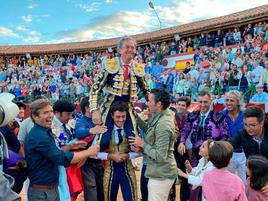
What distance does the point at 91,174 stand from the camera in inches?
133

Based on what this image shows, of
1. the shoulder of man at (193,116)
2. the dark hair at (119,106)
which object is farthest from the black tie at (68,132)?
the shoulder of man at (193,116)

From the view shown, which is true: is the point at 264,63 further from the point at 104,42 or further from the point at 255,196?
the point at 104,42

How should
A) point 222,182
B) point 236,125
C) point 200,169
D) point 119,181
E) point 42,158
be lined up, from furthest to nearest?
point 236,125, point 119,181, point 200,169, point 42,158, point 222,182

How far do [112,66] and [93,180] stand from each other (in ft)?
3.65

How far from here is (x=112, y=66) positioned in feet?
11.2

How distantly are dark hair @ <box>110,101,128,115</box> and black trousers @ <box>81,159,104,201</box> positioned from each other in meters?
0.59

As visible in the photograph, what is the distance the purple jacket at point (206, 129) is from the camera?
3537mm

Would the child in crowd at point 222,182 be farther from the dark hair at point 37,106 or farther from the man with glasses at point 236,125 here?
the dark hair at point 37,106

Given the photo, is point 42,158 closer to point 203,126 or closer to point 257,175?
point 257,175

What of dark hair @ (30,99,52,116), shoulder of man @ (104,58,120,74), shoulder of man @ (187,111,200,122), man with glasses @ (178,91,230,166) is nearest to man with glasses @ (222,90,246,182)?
man with glasses @ (178,91,230,166)

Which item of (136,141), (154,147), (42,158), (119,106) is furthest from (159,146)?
(42,158)

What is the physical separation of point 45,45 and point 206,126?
26050 mm

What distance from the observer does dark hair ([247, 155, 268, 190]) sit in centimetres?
242

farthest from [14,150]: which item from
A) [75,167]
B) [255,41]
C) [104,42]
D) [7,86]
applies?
[104,42]
